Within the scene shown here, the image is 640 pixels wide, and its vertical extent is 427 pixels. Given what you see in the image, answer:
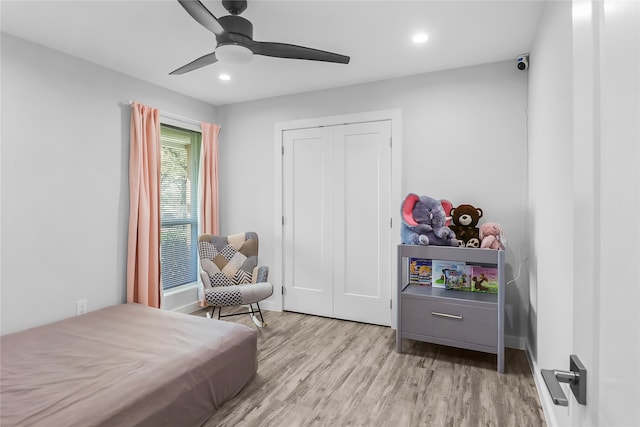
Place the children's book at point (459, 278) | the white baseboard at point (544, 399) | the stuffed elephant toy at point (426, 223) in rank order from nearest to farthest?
the white baseboard at point (544, 399), the stuffed elephant toy at point (426, 223), the children's book at point (459, 278)

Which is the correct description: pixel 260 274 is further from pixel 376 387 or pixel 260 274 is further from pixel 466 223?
pixel 466 223

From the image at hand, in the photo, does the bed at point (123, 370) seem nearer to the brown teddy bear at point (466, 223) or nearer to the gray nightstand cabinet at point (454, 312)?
the gray nightstand cabinet at point (454, 312)

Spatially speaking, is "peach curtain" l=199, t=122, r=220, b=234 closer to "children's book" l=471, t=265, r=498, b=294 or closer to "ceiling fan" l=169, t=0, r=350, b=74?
"ceiling fan" l=169, t=0, r=350, b=74

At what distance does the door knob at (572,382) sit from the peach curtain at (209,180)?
388 centimetres

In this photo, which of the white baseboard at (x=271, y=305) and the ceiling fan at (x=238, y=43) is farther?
the white baseboard at (x=271, y=305)

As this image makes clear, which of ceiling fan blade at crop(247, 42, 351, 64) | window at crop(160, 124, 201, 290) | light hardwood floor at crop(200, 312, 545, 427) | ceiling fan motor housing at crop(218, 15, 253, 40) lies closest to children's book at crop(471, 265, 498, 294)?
light hardwood floor at crop(200, 312, 545, 427)

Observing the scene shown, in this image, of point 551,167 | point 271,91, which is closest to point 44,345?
point 271,91

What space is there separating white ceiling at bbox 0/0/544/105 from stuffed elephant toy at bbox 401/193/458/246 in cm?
126

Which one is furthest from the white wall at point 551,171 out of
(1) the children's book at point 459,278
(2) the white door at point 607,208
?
(2) the white door at point 607,208

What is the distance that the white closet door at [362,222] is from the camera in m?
3.53

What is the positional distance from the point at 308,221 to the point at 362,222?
2.10ft

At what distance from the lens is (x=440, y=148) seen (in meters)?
3.29

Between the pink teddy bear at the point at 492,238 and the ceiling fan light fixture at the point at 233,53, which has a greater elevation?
the ceiling fan light fixture at the point at 233,53

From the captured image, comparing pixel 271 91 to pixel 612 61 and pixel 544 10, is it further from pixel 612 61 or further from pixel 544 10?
pixel 612 61
